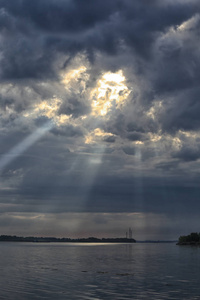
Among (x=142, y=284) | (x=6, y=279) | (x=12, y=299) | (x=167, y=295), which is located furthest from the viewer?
(x=6, y=279)

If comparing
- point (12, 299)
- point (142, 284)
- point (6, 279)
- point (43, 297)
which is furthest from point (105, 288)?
point (6, 279)

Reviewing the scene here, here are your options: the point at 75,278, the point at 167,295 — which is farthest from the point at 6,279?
the point at 167,295

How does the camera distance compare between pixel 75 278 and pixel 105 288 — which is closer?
pixel 105 288

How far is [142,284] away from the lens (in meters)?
60.2

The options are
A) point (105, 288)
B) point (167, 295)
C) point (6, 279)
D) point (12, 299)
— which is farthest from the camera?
point (6, 279)

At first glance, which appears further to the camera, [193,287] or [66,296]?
[193,287]

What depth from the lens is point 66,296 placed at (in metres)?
49.3

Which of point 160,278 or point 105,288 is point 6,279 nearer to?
point 105,288

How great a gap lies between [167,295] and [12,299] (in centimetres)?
1922

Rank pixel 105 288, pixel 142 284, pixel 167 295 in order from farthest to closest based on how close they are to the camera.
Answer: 1. pixel 142 284
2. pixel 105 288
3. pixel 167 295

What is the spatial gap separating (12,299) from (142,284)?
72.0 feet

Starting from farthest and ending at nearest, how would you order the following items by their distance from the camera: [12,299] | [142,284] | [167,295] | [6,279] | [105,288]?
[6,279] < [142,284] < [105,288] < [167,295] < [12,299]

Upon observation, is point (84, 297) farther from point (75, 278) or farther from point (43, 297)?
point (75, 278)

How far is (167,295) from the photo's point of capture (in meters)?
49.8
